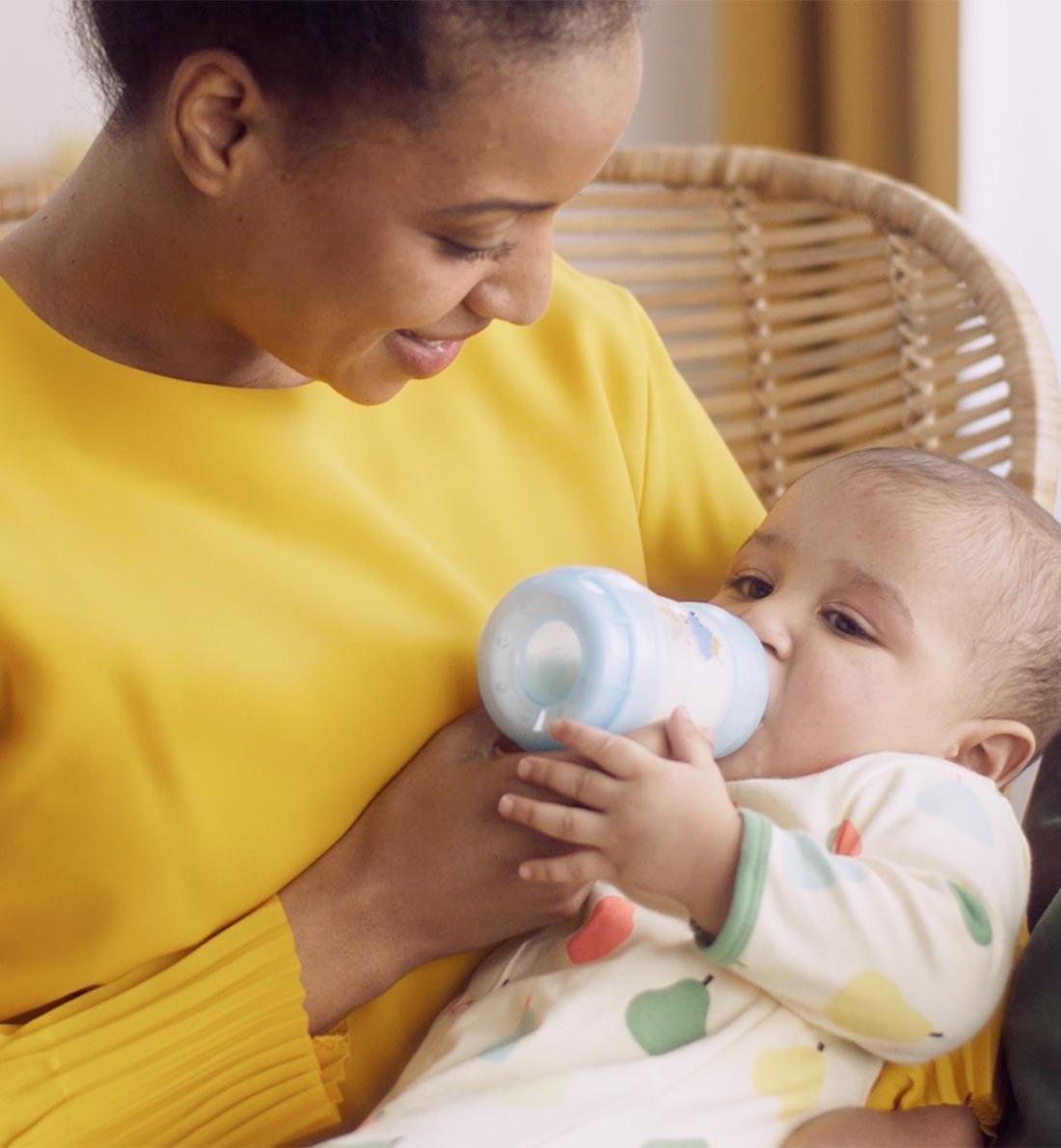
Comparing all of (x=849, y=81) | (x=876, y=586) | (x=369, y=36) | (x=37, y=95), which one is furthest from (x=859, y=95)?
(x=369, y=36)

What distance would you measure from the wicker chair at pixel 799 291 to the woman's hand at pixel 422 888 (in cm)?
77

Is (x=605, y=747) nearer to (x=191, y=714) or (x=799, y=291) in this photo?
(x=191, y=714)

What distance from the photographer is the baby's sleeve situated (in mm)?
941

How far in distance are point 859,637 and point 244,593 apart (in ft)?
1.41

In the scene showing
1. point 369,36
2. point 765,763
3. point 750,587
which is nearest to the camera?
point 369,36

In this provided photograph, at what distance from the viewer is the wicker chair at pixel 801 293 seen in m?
1.68

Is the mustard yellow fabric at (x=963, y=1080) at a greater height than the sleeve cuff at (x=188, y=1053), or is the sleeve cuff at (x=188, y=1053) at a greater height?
the sleeve cuff at (x=188, y=1053)

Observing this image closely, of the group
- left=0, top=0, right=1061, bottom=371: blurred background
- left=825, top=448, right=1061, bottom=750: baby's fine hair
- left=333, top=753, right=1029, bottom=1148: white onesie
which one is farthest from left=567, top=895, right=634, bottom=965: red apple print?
left=0, top=0, right=1061, bottom=371: blurred background

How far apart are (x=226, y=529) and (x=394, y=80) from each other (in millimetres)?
331

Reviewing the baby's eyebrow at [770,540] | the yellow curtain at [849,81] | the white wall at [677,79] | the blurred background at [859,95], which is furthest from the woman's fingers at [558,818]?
the white wall at [677,79]

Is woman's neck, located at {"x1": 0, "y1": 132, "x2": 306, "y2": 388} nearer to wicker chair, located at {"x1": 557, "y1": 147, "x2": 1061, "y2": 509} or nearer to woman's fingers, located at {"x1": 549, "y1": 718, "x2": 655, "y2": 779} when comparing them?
woman's fingers, located at {"x1": 549, "y1": 718, "x2": 655, "y2": 779}

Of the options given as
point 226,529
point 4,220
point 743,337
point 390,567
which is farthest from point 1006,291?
point 4,220

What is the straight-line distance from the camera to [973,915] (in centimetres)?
98

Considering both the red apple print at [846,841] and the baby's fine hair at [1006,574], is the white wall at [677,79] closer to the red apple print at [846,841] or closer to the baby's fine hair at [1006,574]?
the baby's fine hair at [1006,574]
